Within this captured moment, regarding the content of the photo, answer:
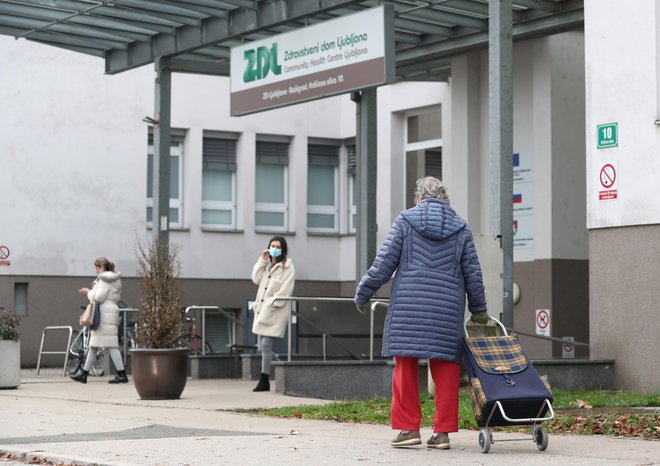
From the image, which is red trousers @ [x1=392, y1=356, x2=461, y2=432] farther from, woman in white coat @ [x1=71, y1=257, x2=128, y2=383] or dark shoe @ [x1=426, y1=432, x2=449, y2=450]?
woman in white coat @ [x1=71, y1=257, x2=128, y2=383]

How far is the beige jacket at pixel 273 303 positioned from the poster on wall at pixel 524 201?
5875 millimetres

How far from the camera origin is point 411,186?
27.2 meters

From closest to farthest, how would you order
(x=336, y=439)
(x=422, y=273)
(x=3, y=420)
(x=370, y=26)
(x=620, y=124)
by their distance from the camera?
(x=422, y=273) → (x=336, y=439) → (x=3, y=420) → (x=620, y=124) → (x=370, y=26)

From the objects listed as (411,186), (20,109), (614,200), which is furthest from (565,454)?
(20,109)

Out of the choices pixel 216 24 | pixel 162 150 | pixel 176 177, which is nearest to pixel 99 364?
pixel 162 150

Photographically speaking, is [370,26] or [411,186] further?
[411,186]

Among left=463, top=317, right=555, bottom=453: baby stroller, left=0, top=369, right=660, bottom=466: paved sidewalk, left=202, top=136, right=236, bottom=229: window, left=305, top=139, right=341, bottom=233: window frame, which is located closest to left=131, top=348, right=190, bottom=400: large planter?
left=0, top=369, right=660, bottom=466: paved sidewalk

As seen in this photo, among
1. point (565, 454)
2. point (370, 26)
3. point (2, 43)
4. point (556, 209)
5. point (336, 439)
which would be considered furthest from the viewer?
point (2, 43)

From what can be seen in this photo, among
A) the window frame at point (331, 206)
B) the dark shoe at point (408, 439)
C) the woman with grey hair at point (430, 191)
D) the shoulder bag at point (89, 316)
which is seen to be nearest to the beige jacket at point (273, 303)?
the shoulder bag at point (89, 316)

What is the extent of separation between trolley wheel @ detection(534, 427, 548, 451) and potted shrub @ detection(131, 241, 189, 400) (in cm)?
719

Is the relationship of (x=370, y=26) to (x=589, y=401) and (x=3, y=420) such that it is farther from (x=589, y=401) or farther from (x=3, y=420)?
(x=3, y=420)

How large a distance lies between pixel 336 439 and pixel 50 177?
18108 mm

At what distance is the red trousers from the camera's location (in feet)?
32.0

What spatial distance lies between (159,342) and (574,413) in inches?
214
